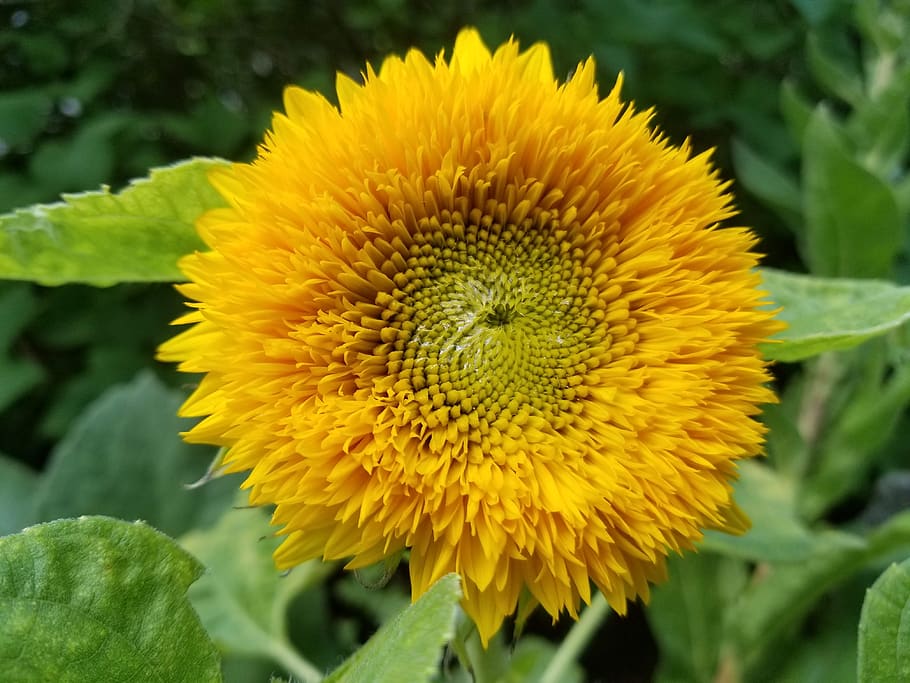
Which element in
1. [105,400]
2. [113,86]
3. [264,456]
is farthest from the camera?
[113,86]

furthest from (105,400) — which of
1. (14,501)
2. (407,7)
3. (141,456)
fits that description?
(407,7)

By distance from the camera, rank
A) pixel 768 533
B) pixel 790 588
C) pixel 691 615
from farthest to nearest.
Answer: pixel 691 615 → pixel 790 588 → pixel 768 533

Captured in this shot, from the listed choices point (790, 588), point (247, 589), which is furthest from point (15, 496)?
point (790, 588)

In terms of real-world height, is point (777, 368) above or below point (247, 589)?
above

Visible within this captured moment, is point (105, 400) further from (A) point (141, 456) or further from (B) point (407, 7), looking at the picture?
(B) point (407, 7)

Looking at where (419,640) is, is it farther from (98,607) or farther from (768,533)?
(768,533)

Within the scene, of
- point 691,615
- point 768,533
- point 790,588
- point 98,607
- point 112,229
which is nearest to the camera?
point 98,607

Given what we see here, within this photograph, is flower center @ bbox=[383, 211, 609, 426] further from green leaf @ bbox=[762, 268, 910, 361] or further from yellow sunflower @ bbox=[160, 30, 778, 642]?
green leaf @ bbox=[762, 268, 910, 361]

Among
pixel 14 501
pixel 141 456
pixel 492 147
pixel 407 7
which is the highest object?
pixel 407 7
